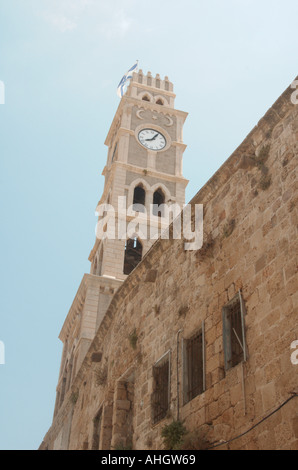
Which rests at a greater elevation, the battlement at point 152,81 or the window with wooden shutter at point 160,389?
the battlement at point 152,81

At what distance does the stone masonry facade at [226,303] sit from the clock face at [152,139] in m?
24.0

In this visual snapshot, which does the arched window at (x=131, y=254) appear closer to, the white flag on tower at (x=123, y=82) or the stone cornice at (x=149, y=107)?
the stone cornice at (x=149, y=107)

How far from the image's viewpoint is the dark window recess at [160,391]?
1046 cm

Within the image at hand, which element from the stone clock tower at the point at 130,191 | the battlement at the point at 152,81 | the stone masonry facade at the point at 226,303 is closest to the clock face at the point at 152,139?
the stone clock tower at the point at 130,191

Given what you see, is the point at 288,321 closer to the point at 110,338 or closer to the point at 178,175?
the point at 110,338

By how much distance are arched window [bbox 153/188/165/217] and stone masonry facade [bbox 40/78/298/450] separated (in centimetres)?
2035

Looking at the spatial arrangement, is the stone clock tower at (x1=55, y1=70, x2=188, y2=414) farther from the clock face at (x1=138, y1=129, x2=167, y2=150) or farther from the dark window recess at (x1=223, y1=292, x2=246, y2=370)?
the dark window recess at (x1=223, y1=292, x2=246, y2=370)

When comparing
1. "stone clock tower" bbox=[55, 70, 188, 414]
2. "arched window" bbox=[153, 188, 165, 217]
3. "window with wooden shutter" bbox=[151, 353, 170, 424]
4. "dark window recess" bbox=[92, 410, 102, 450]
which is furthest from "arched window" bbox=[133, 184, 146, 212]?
"window with wooden shutter" bbox=[151, 353, 170, 424]

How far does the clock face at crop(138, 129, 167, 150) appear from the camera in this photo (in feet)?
120

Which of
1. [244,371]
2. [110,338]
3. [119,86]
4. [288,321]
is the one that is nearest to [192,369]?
[244,371]

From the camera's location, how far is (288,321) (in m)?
7.38

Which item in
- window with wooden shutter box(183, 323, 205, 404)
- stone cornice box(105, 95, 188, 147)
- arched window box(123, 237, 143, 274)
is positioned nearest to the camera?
window with wooden shutter box(183, 323, 205, 404)

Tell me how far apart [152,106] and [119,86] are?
5.07 metres

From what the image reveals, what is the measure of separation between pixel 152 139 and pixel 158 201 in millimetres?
4798
